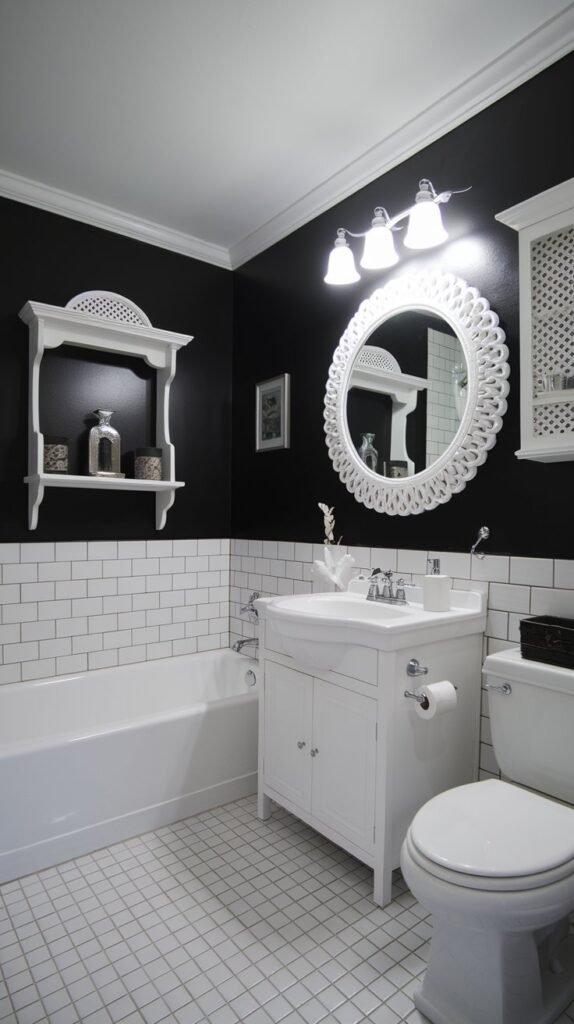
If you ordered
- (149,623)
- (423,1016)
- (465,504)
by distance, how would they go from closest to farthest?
(423,1016) < (465,504) < (149,623)

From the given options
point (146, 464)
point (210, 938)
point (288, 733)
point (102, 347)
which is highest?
point (102, 347)

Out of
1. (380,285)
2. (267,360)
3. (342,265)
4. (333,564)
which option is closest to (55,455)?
(267,360)

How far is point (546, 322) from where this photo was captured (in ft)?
5.60

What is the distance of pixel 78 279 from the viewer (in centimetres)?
288

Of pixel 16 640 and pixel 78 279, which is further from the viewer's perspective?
pixel 78 279

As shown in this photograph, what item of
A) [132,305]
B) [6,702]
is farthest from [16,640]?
[132,305]

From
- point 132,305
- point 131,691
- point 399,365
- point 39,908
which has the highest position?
point 132,305

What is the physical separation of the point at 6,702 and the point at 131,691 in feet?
1.92

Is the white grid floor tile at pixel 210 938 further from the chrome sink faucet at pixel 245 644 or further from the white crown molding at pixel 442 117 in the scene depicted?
the white crown molding at pixel 442 117

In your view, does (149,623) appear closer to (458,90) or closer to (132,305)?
(132,305)

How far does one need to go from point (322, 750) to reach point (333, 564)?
800 millimetres

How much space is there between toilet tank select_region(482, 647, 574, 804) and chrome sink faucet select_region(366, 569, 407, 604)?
54cm

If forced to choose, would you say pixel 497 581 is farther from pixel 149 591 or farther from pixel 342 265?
pixel 149 591

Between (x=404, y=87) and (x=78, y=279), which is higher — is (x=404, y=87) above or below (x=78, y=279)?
above
